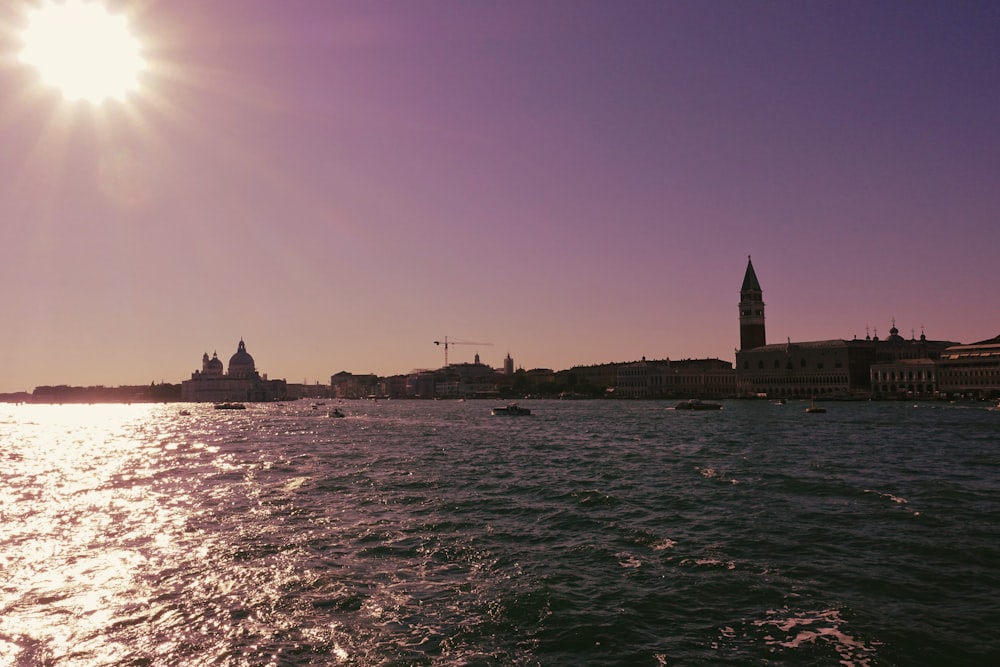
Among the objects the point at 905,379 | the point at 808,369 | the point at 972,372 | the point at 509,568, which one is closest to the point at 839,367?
the point at 808,369

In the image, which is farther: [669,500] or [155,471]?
[155,471]

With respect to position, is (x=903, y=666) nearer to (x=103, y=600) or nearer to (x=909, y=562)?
(x=909, y=562)

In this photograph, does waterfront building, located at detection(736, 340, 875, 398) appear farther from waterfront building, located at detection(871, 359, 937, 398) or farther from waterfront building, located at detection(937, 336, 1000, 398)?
waterfront building, located at detection(937, 336, 1000, 398)

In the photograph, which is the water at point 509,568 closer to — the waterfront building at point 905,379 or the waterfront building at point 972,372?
the waterfront building at point 972,372

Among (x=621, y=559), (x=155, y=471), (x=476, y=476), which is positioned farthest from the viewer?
(x=155, y=471)

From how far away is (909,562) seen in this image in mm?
15227

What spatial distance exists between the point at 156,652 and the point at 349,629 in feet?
9.28

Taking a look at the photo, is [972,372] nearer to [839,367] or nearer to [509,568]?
[839,367]

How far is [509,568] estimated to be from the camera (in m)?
15.3

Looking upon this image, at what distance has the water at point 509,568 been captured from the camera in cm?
1084

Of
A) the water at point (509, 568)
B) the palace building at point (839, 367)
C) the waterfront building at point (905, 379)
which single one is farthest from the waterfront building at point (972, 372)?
the water at point (509, 568)

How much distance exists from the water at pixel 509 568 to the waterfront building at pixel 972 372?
132822 millimetres

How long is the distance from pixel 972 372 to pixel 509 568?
161m

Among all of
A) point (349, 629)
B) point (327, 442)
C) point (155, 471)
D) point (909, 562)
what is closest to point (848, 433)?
point (327, 442)
